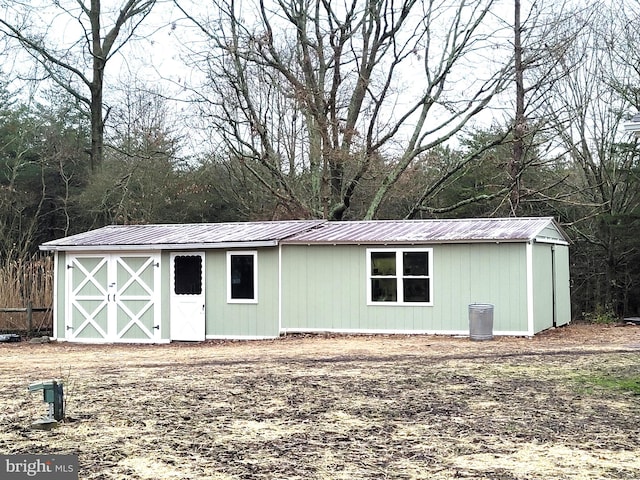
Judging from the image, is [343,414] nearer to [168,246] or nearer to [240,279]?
[240,279]

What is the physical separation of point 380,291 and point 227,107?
434 inches

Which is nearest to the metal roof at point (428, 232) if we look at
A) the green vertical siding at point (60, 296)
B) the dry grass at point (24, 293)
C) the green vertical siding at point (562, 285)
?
the green vertical siding at point (562, 285)

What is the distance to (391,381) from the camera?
33.7 ft

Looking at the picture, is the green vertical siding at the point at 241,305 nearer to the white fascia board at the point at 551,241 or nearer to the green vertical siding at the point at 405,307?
the green vertical siding at the point at 405,307

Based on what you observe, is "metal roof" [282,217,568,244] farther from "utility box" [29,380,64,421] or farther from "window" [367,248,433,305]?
"utility box" [29,380,64,421]

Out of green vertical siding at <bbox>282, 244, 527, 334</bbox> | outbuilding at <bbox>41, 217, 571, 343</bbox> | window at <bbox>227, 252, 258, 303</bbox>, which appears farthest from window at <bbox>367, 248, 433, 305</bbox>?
window at <bbox>227, 252, 258, 303</bbox>

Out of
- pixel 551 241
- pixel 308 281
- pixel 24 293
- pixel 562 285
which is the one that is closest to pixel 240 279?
pixel 308 281

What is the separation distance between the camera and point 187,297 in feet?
58.9

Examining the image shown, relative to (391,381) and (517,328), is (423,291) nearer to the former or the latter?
(517,328)

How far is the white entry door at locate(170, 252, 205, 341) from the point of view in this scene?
1789cm

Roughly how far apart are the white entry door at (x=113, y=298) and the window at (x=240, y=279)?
1.65m

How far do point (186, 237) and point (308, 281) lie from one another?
10.2 feet

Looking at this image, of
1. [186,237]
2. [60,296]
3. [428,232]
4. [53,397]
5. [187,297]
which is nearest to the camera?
[53,397]

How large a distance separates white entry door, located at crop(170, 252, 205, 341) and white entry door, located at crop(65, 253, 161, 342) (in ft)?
1.23
